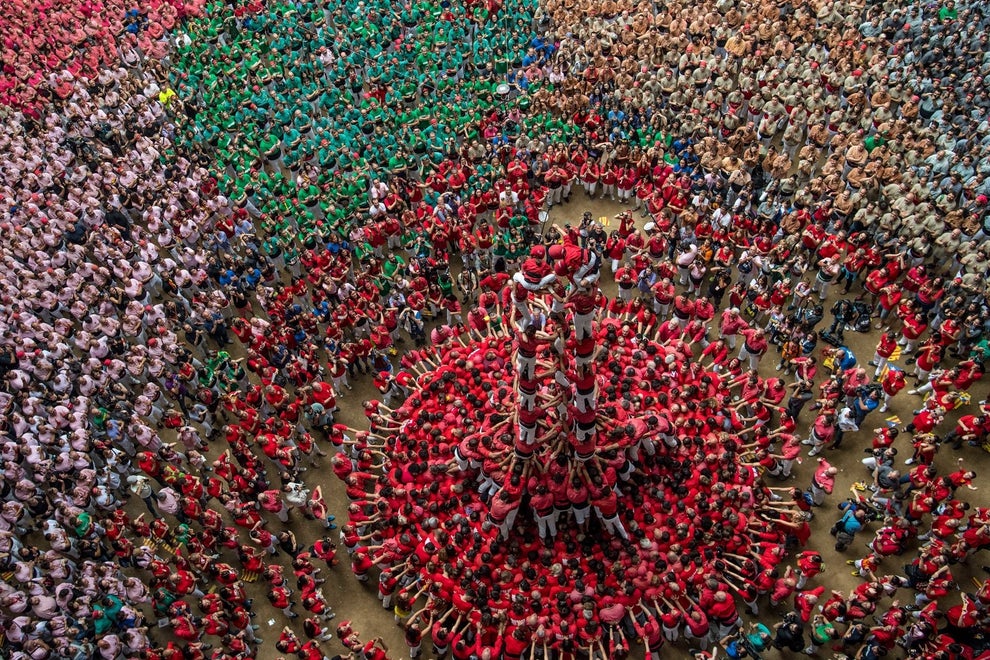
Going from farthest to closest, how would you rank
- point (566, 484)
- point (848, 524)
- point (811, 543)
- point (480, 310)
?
point (480, 310)
point (811, 543)
point (848, 524)
point (566, 484)

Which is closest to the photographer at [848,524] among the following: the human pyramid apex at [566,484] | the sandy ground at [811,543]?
the sandy ground at [811,543]

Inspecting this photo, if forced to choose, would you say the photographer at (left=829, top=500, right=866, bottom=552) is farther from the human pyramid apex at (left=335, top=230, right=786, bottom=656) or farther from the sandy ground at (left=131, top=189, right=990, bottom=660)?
the human pyramid apex at (left=335, top=230, right=786, bottom=656)

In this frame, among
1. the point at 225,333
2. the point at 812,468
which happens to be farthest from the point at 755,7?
the point at 225,333

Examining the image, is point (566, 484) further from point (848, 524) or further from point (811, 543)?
point (848, 524)

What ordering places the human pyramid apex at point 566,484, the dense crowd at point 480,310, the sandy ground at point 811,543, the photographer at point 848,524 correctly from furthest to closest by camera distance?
the sandy ground at point 811,543, the photographer at point 848,524, the dense crowd at point 480,310, the human pyramid apex at point 566,484

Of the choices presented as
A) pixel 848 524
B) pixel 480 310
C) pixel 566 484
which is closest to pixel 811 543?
pixel 848 524

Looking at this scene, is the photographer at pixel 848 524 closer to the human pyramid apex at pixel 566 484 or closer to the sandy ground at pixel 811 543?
the sandy ground at pixel 811 543

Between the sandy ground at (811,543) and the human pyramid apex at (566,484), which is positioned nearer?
the human pyramid apex at (566,484)

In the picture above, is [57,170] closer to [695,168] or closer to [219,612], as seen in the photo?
[219,612]
